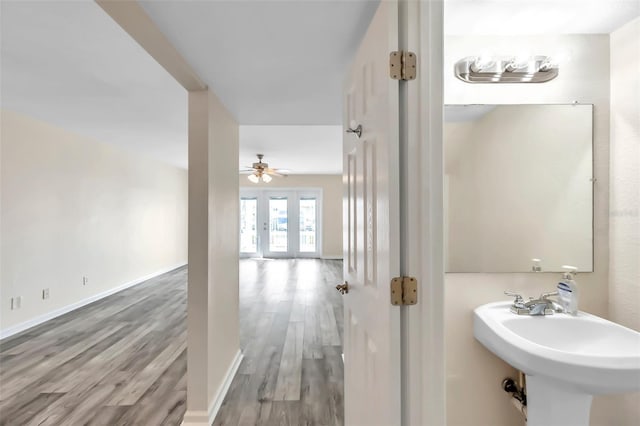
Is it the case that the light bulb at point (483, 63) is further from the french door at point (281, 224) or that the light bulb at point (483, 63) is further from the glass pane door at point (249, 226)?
the glass pane door at point (249, 226)

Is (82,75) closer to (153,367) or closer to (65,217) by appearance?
(153,367)

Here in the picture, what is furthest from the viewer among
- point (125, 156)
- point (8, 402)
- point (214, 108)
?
point (125, 156)

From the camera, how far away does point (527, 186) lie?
1.60m

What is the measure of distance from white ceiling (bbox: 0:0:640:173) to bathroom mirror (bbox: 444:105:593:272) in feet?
1.40

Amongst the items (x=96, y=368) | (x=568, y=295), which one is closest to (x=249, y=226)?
(x=96, y=368)

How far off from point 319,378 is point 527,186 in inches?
81.7

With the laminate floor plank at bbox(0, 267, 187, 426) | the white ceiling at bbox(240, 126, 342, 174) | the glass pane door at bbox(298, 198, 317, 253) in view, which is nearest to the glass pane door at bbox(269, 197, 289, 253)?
the glass pane door at bbox(298, 198, 317, 253)

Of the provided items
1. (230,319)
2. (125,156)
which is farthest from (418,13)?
(125,156)

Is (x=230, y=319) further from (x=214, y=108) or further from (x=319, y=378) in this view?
(x=214, y=108)

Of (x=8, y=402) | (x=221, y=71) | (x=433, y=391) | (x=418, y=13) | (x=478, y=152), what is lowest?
(x=8, y=402)

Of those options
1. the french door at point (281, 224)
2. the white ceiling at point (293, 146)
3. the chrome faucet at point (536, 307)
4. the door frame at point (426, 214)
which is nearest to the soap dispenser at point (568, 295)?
the chrome faucet at point (536, 307)

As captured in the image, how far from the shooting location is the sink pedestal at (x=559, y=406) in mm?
1266

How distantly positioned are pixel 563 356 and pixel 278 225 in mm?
8436

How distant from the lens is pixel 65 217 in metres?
4.12
